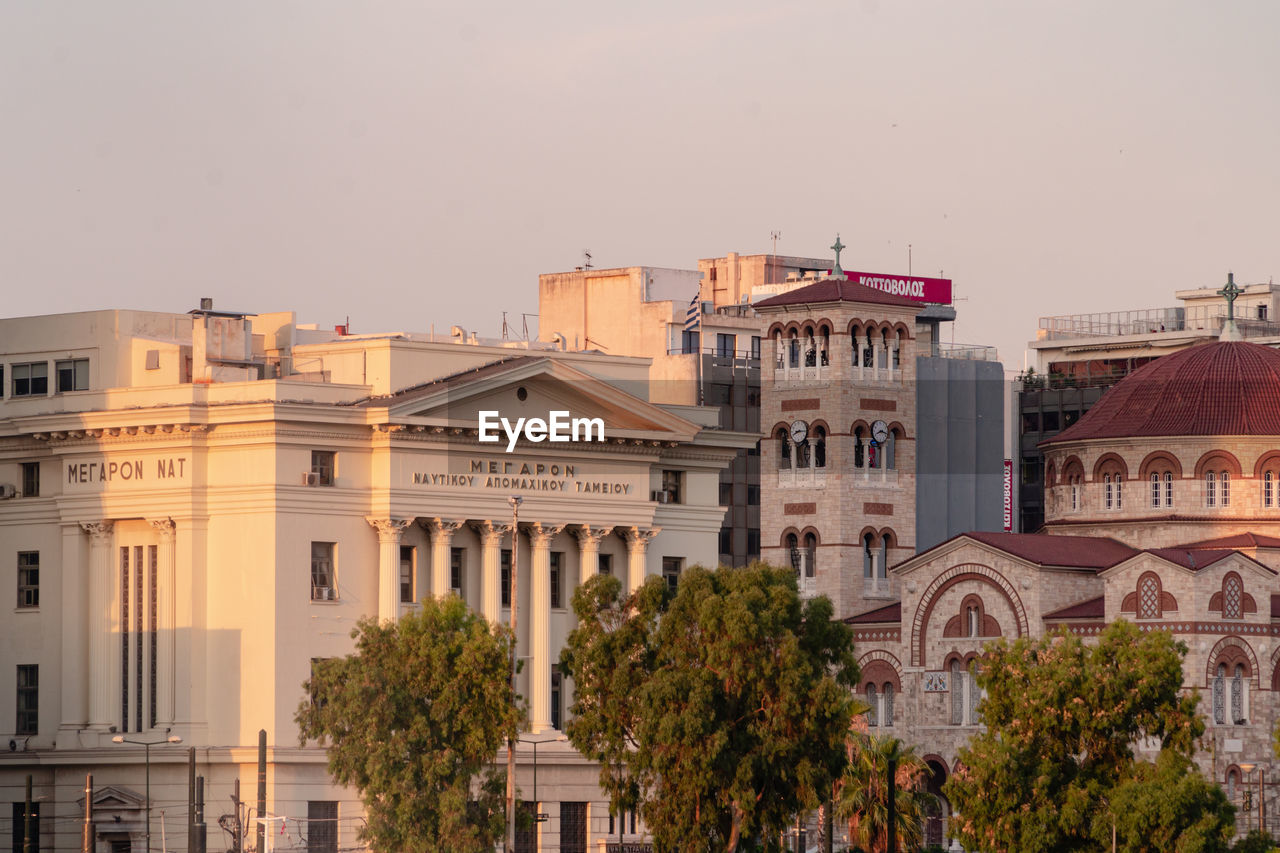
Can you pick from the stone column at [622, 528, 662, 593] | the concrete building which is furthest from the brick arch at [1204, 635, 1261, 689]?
the stone column at [622, 528, 662, 593]

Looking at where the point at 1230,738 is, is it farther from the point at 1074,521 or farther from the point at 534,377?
the point at 534,377

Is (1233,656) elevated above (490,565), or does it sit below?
below

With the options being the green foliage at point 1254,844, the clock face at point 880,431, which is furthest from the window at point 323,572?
the clock face at point 880,431

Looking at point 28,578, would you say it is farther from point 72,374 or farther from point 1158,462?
point 1158,462

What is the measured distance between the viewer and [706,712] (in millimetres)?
88000

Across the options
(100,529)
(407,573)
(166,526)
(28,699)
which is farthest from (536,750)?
(28,699)

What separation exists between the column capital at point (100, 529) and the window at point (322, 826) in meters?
11.8

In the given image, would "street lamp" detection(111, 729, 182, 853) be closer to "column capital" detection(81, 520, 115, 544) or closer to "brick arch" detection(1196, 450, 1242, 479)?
"column capital" detection(81, 520, 115, 544)

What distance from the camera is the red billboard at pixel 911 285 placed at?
156m

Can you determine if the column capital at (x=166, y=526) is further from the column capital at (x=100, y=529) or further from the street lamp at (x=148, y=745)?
the street lamp at (x=148, y=745)

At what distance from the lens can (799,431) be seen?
136625 mm

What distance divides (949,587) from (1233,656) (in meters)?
13.0

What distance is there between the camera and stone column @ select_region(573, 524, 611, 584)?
106250 mm

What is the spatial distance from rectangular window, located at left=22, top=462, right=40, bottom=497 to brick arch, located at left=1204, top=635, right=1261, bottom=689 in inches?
1889
